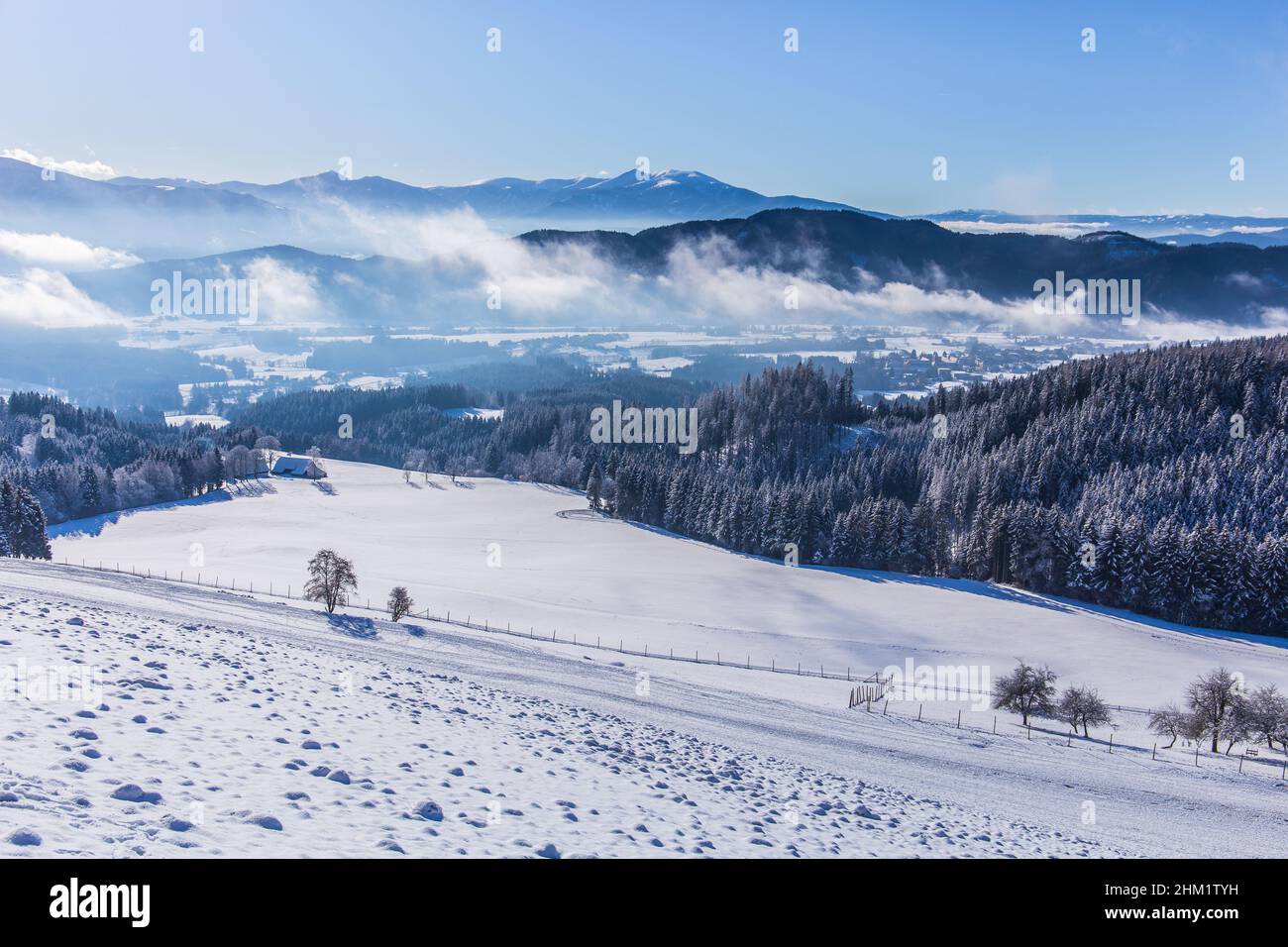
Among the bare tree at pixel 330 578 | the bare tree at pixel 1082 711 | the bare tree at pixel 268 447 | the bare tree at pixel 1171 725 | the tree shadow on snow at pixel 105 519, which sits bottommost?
the bare tree at pixel 1171 725

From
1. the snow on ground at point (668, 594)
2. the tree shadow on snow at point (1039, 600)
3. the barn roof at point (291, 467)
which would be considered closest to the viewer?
the snow on ground at point (668, 594)

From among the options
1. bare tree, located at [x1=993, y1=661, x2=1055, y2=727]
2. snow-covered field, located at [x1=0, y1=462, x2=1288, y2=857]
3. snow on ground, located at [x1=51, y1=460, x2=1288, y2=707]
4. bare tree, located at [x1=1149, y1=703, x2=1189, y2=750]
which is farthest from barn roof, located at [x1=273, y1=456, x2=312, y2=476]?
bare tree, located at [x1=1149, y1=703, x2=1189, y2=750]

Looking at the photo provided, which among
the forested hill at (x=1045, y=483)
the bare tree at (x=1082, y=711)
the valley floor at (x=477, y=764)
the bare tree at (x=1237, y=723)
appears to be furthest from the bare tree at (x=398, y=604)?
the forested hill at (x=1045, y=483)

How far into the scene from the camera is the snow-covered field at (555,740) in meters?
13.3

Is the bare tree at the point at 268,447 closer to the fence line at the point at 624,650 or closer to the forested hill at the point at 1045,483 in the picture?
the forested hill at the point at 1045,483

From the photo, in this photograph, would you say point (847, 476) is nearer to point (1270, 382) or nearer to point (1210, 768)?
point (1270, 382)

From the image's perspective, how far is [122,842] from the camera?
10312 mm

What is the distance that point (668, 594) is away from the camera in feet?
260

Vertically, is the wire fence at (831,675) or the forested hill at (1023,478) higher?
the forested hill at (1023,478)

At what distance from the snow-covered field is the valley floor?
11 cm

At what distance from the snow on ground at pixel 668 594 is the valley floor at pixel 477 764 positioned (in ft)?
68.6

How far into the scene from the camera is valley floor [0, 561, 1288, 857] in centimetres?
1266
